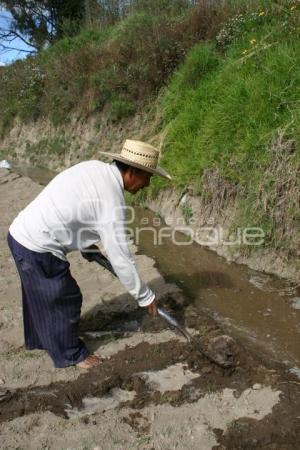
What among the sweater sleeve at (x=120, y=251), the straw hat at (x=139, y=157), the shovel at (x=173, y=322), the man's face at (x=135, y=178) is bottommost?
the shovel at (x=173, y=322)

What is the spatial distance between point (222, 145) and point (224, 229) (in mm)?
1109

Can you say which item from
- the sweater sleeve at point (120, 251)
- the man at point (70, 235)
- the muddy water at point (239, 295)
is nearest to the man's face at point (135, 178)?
the man at point (70, 235)

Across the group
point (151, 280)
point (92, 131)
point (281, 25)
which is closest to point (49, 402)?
point (151, 280)

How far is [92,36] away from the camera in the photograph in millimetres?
13227

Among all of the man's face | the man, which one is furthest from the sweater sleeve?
the man's face

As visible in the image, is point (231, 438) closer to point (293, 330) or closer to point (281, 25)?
point (293, 330)

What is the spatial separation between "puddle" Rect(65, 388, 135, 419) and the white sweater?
2.02 feet

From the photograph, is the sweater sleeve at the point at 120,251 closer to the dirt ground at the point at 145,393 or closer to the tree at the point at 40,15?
the dirt ground at the point at 145,393

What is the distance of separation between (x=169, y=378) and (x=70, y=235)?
1208 millimetres

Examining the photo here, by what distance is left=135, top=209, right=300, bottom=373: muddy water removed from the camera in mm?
3648

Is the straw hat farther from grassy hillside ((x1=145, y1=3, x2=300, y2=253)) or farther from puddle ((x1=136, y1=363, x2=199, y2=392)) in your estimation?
grassy hillside ((x1=145, y1=3, x2=300, y2=253))

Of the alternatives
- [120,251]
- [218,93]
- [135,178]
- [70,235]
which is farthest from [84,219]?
[218,93]

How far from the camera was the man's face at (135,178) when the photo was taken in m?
2.84

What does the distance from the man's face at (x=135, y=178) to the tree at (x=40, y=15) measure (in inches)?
708
